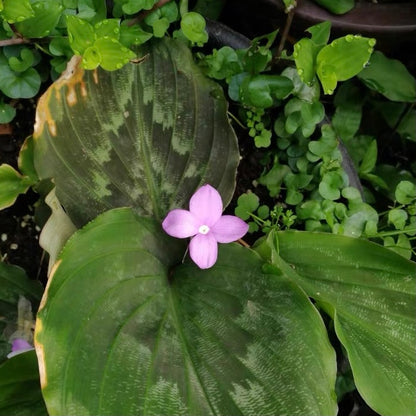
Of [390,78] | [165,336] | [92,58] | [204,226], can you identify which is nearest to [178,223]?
[204,226]

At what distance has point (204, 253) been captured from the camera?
78cm

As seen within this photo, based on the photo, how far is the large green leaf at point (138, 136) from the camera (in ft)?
2.69

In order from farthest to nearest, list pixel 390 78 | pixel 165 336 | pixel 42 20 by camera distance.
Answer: pixel 390 78 → pixel 42 20 → pixel 165 336

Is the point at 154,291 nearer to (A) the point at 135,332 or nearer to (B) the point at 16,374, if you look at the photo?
(A) the point at 135,332

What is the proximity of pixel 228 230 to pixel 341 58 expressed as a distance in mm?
297

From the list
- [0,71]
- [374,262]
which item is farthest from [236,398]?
[0,71]

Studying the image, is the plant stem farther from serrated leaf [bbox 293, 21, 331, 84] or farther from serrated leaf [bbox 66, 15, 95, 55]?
serrated leaf [bbox 66, 15, 95, 55]

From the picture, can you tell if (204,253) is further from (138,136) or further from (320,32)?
(320,32)

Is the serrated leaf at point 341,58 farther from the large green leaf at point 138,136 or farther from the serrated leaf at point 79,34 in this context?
the serrated leaf at point 79,34

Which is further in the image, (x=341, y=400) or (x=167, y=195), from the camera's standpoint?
(x=341, y=400)

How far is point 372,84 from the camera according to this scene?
108 centimetres

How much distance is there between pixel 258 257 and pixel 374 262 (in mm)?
166

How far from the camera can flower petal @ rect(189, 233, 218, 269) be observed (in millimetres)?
775

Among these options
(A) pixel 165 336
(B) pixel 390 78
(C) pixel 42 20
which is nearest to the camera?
(A) pixel 165 336
